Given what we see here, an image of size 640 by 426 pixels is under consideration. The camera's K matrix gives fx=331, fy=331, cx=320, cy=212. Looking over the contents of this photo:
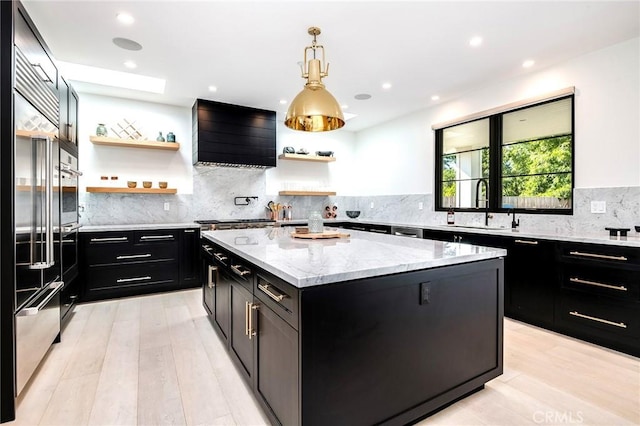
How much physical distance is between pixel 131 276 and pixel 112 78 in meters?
2.57

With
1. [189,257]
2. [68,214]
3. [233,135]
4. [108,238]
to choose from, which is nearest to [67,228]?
[68,214]

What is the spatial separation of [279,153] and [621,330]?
5.09 meters

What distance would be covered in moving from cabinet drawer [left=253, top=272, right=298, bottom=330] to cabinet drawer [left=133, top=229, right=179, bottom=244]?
310 centimetres

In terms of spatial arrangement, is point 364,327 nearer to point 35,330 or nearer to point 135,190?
point 35,330

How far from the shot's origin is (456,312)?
6.10 ft

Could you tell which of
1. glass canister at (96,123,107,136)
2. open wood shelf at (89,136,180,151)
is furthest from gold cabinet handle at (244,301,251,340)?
glass canister at (96,123,107,136)

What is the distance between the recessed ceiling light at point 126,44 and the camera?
3.09 m

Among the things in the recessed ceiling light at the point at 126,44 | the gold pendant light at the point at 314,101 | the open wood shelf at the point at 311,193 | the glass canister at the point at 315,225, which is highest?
the recessed ceiling light at the point at 126,44

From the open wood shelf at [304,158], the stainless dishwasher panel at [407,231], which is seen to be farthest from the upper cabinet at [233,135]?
the stainless dishwasher panel at [407,231]

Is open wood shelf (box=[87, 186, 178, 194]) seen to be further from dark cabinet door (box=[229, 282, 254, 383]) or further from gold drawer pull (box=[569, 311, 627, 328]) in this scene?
gold drawer pull (box=[569, 311, 627, 328])

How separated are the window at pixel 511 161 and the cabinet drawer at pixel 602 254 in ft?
2.49

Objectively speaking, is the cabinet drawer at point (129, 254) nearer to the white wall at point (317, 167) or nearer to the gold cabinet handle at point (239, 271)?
the white wall at point (317, 167)

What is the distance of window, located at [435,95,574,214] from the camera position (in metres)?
3.60

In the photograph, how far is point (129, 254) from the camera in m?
4.19
